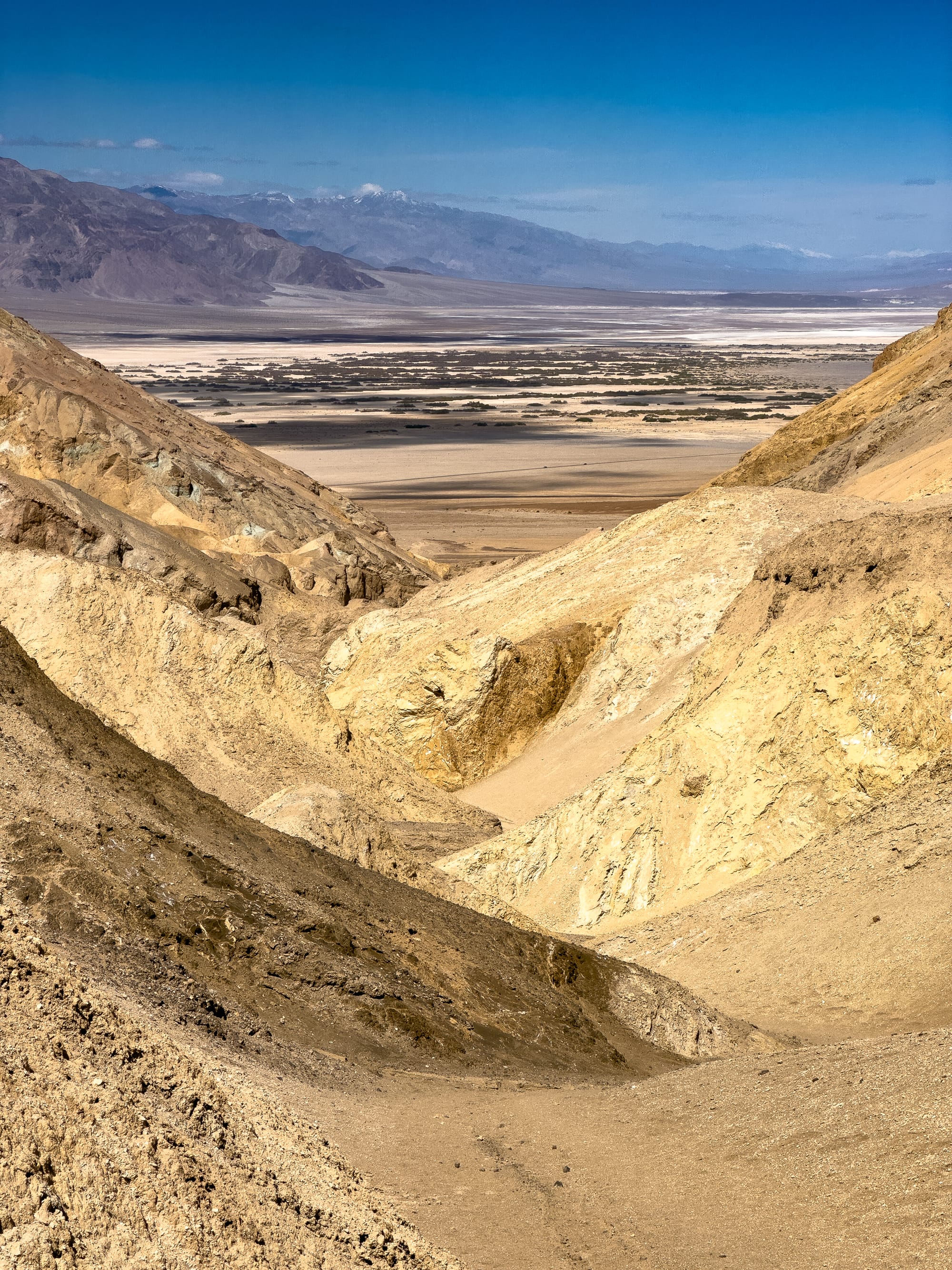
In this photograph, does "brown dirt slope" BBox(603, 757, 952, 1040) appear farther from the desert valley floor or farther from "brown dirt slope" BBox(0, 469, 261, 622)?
"brown dirt slope" BBox(0, 469, 261, 622)

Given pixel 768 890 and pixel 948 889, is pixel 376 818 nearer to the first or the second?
pixel 768 890

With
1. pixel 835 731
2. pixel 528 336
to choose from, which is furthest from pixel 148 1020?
pixel 528 336

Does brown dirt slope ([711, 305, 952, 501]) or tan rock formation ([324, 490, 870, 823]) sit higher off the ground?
brown dirt slope ([711, 305, 952, 501])

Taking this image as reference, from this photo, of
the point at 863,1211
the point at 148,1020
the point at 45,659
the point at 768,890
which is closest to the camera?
the point at 863,1211

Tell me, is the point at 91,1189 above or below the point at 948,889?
above

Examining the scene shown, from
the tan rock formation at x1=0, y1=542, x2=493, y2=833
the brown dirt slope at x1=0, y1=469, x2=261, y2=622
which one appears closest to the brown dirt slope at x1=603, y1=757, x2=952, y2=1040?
the tan rock formation at x1=0, y1=542, x2=493, y2=833

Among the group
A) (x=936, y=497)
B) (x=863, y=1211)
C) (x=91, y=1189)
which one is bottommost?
(x=863, y=1211)
